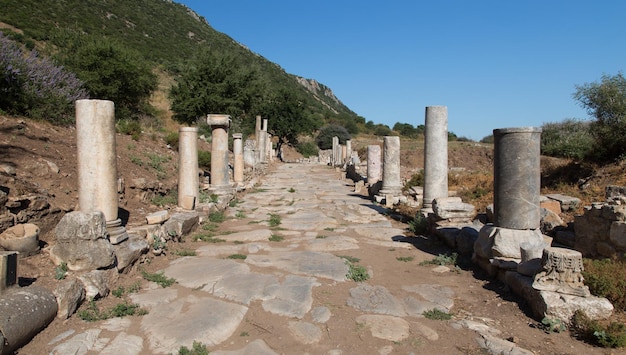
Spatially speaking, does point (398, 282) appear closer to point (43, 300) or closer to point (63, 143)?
point (43, 300)

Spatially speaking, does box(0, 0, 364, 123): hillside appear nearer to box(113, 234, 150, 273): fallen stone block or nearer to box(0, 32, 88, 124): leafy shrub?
box(0, 32, 88, 124): leafy shrub

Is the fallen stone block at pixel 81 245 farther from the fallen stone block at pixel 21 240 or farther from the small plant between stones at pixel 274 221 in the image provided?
the small plant between stones at pixel 274 221

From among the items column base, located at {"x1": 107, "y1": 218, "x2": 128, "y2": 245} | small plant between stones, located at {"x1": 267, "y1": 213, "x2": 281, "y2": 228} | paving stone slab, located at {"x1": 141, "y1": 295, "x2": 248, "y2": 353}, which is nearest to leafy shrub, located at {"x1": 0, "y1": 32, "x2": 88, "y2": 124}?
small plant between stones, located at {"x1": 267, "y1": 213, "x2": 281, "y2": 228}

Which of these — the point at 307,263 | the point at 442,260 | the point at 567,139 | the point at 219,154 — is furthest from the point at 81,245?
the point at 567,139

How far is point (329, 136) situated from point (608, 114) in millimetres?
41094

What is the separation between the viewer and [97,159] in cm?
573

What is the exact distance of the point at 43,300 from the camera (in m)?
3.67

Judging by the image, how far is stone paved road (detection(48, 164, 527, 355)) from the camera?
356 cm

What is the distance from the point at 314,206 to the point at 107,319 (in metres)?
7.99

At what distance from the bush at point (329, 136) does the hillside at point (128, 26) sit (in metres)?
5.61

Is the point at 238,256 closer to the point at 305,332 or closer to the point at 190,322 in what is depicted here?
the point at 190,322

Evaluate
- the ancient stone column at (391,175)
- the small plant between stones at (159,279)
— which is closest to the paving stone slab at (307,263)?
the small plant between stones at (159,279)

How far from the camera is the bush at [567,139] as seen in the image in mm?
19270

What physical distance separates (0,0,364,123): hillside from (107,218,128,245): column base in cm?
2485
